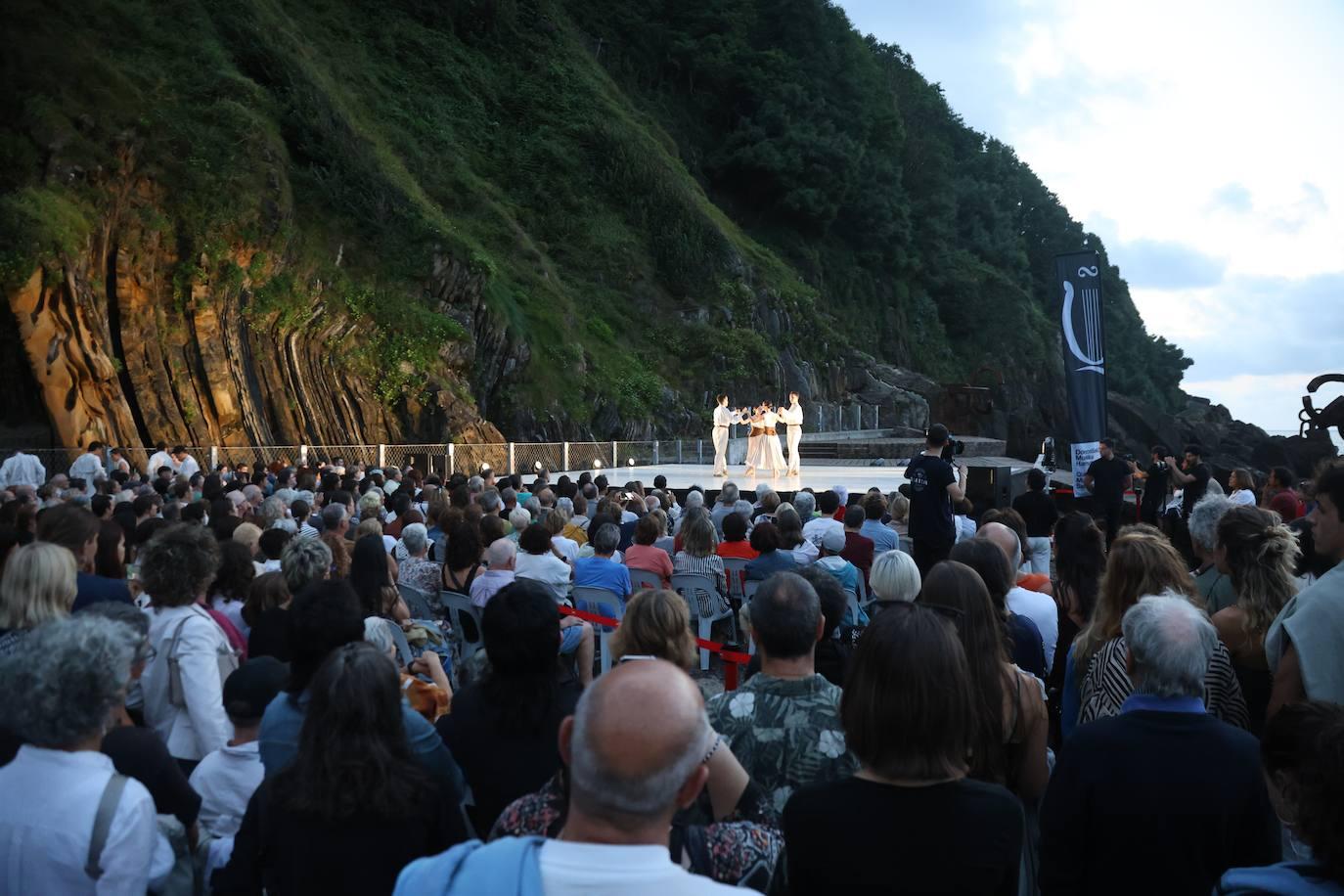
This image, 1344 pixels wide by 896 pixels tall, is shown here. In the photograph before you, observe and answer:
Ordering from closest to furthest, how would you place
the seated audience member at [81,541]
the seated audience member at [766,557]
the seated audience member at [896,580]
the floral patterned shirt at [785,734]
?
the floral patterned shirt at [785,734] < the seated audience member at [896,580] < the seated audience member at [81,541] < the seated audience member at [766,557]

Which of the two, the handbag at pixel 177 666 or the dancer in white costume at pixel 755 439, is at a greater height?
the dancer in white costume at pixel 755 439

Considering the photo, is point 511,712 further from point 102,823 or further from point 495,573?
point 495,573

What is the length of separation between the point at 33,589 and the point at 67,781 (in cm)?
185

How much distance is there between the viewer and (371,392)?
27703mm

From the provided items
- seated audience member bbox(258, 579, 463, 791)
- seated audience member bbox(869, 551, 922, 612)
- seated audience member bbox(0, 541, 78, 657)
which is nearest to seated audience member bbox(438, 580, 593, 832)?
seated audience member bbox(258, 579, 463, 791)

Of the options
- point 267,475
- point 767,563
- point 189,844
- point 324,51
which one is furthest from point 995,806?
point 324,51

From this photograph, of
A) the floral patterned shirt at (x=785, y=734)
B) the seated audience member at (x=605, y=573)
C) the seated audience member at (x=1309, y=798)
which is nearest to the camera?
the seated audience member at (x=1309, y=798)

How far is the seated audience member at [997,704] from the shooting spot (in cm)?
355

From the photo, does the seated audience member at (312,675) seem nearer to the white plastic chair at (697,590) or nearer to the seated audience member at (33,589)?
the seated audience member at (33,589)

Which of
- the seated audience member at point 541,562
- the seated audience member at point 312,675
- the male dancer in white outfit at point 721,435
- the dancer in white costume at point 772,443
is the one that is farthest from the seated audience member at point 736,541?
the male dancer in white outfit at point 721,435

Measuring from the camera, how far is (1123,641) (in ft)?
13.0

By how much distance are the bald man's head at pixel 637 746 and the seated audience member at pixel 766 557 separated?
5870mm

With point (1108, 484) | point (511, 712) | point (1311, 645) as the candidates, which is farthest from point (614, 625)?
point (1108, 484)

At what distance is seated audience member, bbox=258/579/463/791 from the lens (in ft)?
11.2
